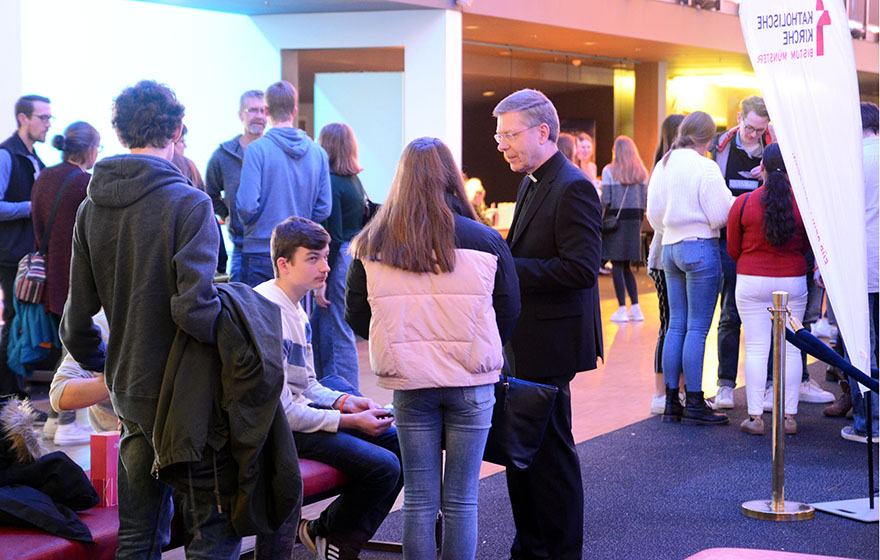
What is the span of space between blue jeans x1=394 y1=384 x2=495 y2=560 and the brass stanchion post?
179 cm

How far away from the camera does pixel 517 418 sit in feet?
10.3

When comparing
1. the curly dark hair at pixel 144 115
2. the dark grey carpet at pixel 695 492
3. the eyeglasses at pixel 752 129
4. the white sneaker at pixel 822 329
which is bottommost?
the dark grey carpet at pixel 695 492

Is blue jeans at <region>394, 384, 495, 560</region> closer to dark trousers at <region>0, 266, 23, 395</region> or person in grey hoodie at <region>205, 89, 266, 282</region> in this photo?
person in grey hoodie at <region>205, 89, 266, 282</region>

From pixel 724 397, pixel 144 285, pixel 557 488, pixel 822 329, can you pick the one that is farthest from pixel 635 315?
pixel 144 285

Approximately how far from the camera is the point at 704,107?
57.3 feet

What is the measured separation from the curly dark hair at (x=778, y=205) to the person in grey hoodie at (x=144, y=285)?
3554mm

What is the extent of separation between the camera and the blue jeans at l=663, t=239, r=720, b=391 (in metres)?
5.69

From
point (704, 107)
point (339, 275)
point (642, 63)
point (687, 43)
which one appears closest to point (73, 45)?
point (339, 275)

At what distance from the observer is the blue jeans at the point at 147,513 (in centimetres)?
262

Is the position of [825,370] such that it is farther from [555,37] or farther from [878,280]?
[555,37]

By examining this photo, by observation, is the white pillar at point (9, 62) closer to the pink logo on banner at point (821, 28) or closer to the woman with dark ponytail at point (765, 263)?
the woman with dark ponytail at point (765, 263)

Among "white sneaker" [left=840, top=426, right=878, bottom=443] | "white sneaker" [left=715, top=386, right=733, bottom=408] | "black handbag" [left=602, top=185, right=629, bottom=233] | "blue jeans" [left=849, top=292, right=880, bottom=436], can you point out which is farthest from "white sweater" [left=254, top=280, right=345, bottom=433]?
"black handbag" [left=602, top=185, right=629, bottom=233]

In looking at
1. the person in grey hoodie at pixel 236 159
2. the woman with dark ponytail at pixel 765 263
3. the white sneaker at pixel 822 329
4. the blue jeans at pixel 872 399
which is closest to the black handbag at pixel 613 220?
the white sneaker at pixel 822 329

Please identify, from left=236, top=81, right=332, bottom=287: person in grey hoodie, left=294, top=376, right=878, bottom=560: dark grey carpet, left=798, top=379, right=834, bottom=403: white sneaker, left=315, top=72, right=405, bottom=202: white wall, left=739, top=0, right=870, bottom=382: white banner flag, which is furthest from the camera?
left=315, top=72, right=405, bottom=202: white wall
